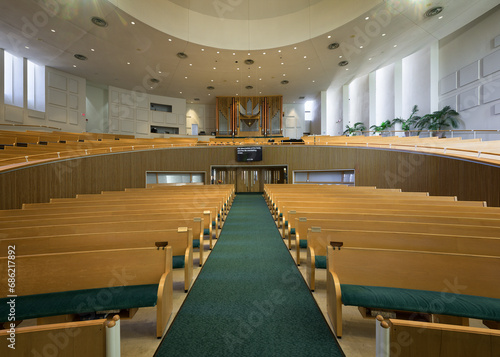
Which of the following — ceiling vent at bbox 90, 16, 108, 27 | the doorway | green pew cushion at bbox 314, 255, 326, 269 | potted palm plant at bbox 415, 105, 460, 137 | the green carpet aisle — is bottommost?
the green carpet aisle

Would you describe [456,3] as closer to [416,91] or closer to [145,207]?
[416,91]

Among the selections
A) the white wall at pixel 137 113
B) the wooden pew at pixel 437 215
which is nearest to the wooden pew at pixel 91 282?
the wooden pew at pixel 437 215

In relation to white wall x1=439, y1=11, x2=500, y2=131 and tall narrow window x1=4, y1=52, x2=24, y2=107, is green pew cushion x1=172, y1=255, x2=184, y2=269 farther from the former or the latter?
tall narrow window x1=4, y1=52, x2=24, y2=107

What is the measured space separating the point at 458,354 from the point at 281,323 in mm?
930

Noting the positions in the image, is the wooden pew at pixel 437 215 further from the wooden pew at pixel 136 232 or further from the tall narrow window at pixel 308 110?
the tall narrow window at pixel 308 110

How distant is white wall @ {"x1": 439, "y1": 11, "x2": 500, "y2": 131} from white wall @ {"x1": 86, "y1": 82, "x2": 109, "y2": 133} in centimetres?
1644

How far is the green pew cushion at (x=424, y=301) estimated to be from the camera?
1.11 meters

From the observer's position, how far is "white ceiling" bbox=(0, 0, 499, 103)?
734cm

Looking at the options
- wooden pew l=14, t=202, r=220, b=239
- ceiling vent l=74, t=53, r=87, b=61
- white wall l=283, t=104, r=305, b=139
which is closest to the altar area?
white wall l=283, t=104, r=305, b=139

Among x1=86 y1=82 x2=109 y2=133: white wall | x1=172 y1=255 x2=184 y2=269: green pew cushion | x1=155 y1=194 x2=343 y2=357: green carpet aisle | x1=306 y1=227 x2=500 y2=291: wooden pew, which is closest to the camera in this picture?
x1=155 y1=194 x2=343 y2=357: green carpet aisle

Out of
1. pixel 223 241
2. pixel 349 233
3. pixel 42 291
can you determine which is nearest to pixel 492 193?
pixel 349 233

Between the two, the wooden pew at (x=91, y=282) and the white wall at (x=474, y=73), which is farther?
the white wall at (x=474, y=73)

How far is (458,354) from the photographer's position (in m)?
0.67

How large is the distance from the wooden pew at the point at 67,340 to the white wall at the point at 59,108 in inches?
476
